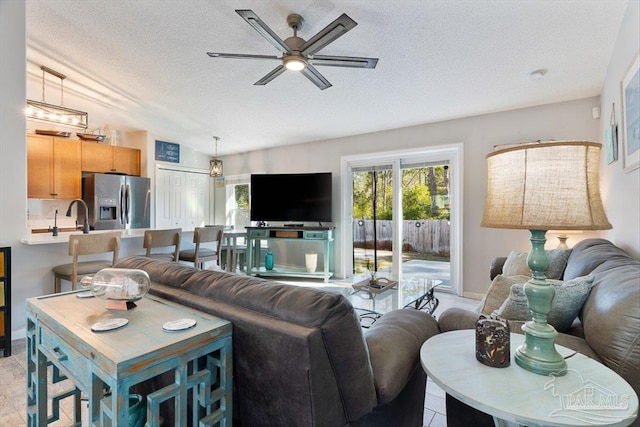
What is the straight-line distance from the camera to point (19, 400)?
183 centimetres

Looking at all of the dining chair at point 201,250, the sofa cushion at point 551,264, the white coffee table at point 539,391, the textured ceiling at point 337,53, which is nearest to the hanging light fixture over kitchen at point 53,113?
the textured ceiling at point 337,53

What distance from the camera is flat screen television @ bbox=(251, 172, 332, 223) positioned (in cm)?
505

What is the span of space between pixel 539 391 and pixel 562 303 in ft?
2.12

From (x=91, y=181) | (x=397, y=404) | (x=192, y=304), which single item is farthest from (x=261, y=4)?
(x=91, y=181)

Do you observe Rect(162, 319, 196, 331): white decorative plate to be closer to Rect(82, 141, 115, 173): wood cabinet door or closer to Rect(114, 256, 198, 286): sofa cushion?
Rect(114, 256, 198, 286): sofa cushion

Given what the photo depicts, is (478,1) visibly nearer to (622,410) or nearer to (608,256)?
(608,256)

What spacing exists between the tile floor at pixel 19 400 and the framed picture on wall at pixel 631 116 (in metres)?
1.83

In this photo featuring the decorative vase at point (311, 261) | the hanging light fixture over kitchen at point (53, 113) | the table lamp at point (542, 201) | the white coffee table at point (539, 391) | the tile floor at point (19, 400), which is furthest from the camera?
the decorative vase at point (311, 261)

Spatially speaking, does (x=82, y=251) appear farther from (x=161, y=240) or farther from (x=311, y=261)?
(x=311, y=261)

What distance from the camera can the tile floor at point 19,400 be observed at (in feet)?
5.48

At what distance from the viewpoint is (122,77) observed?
12.2 ft

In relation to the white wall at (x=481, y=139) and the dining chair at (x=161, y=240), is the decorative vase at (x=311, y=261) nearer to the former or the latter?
the white wall at (x=481, y=139)

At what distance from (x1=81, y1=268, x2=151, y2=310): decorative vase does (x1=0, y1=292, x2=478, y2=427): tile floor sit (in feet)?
3.11

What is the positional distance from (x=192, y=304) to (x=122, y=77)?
12.1 feet
